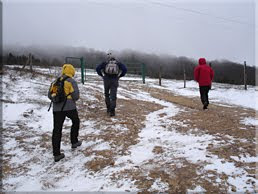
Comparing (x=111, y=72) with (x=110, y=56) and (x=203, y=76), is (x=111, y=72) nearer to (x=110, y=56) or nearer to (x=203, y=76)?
(x=110, y=56)

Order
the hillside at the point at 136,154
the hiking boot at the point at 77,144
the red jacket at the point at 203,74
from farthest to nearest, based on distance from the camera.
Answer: the red jacket at the point at 203,74 < the hiking boot at the point at 77,144 < the hillside at the point at 136,154

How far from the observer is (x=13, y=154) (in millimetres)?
5086

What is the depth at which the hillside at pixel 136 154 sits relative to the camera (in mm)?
3410

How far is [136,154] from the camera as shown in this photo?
4.45 metres

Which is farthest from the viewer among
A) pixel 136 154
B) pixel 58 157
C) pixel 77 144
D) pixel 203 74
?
pixel 203 74

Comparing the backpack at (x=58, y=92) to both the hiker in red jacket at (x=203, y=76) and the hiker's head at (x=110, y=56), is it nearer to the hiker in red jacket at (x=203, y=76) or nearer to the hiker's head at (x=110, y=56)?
the hiker's head at (x=110, y=56)

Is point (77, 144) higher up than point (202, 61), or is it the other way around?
point (202, 61)

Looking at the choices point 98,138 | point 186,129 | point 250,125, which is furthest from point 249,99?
point 98,138

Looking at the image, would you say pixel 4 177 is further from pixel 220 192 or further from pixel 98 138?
pixel 220 192

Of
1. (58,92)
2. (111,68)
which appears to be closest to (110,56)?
(111,68)

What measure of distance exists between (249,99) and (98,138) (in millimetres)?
10662

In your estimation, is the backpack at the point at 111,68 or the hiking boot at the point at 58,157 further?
the backpack at the point at 111,68

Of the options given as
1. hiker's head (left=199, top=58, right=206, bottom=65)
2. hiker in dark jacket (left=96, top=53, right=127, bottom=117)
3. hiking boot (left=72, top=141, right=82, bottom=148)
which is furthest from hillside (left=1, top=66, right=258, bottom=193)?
hiker's head (left=199, top=58, right=206, bottom=65)

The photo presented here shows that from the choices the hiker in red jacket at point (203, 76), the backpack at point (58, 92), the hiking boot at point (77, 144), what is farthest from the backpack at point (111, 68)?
the hiker in red jacket at point (203, 76)
